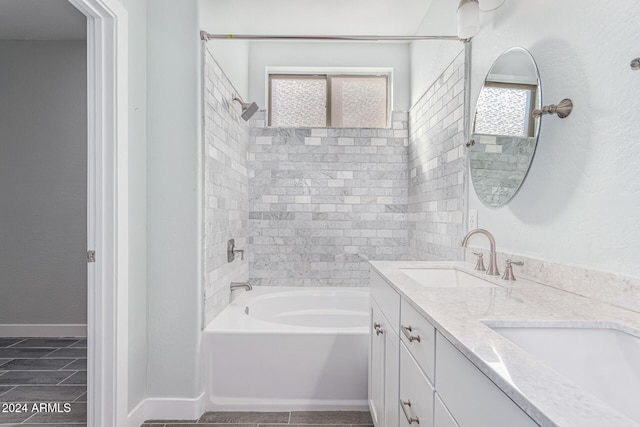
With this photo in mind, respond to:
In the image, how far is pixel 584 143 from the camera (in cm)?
115

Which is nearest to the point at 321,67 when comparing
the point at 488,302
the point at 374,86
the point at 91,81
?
the point at 374,86

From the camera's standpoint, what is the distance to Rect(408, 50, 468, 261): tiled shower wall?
2.07 m

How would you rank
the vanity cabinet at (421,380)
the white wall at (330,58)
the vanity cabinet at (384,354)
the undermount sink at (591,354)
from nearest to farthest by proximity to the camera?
the vanity cabinet at (421,380) < the undermount sink at (591,354) < the vanity cabinet at (384,354) < the white wall at (330,58)

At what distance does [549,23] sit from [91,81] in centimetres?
194

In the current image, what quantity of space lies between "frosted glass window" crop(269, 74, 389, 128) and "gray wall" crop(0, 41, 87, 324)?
1.74m

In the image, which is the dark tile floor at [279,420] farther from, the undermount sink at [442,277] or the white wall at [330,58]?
the white wall at [330,58]

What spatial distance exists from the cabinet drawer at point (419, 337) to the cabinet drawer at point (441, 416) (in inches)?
2.0

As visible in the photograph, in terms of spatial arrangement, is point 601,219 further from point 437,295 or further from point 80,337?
point 80,337

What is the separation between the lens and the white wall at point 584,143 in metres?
0.98

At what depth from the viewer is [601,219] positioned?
107cm

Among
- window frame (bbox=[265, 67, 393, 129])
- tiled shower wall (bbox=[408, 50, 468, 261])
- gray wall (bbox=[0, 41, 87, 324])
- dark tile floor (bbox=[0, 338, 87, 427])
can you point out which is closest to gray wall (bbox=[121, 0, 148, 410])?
dark tile floor (bbox=[0, 338, 87, 427])

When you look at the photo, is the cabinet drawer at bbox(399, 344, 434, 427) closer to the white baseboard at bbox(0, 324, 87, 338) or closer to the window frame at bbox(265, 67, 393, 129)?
the window frame at bbox(265, 67, 393, 129)

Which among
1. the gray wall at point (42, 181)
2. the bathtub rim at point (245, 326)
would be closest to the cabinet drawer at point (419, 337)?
the bathtub rim at point (245, 326)

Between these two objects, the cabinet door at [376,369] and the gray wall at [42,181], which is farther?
the gray wall at [42,181]
